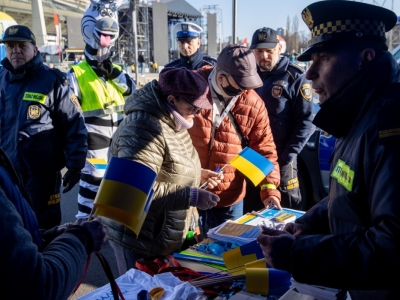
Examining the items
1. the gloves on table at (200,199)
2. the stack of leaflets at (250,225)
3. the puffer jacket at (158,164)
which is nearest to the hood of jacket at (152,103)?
the puffer jacket at (158,164)

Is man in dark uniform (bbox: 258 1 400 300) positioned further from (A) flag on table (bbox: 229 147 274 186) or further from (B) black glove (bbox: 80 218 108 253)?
(A) flag on table (bbox: 229 147 274 186)

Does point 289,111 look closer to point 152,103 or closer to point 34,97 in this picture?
point 152,103

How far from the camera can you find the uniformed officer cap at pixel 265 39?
3889 mm

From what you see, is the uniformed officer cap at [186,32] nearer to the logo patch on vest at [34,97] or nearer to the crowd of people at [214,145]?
the crowd of people at [214,145]

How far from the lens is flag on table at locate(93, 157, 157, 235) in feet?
4.59

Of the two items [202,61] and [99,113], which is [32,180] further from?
[202,61]

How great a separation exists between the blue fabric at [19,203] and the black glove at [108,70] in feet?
9.92

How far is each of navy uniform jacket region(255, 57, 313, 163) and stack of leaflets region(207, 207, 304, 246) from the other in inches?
41.3

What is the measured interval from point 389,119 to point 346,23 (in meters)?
0.45

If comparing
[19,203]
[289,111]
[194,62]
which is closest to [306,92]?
[289,111]

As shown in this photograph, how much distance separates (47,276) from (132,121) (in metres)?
1.17

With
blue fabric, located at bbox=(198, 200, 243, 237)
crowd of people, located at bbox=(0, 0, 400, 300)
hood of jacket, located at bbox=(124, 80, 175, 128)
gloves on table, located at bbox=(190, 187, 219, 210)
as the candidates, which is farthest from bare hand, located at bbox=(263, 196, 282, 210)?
hood of jacket, located at bbox=(124, 80, 175, 128)

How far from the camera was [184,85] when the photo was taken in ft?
7.29

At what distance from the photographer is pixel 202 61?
579 centimetres
